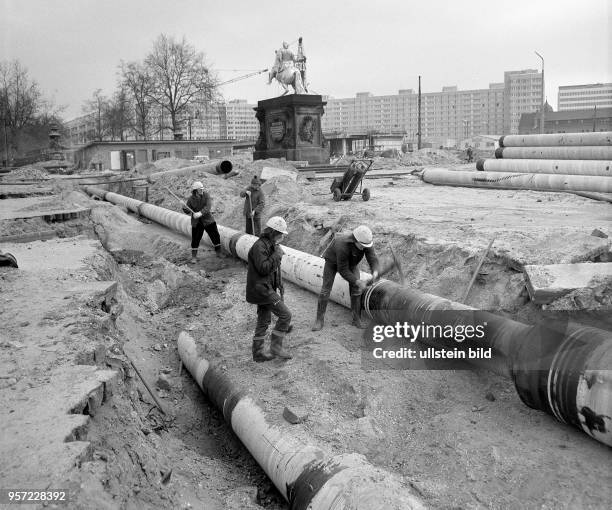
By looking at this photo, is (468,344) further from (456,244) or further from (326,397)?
(456,244)

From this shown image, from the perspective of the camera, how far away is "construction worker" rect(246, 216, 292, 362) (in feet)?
17.8

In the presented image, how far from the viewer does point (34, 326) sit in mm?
5008

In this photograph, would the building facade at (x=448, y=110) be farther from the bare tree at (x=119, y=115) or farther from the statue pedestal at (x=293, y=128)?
the statue pedestal at (x=293, y=128)

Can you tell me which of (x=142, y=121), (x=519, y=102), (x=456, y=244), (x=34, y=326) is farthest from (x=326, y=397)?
(x=519, y=102)

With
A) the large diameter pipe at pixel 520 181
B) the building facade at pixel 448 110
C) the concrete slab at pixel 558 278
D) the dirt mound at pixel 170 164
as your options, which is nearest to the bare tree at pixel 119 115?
the dirt mound at pixel 170 164

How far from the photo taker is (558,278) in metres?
5.64

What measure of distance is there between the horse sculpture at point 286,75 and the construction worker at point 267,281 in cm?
1956

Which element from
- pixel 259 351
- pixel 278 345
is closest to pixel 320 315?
pixel 278 345

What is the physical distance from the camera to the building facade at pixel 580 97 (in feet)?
205

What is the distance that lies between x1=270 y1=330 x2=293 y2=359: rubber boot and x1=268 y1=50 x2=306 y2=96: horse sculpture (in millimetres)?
19704

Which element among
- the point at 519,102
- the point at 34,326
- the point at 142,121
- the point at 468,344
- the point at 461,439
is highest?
the point at 519,102

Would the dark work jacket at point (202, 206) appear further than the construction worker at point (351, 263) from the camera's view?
Yes

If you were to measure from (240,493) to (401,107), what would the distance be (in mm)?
113966

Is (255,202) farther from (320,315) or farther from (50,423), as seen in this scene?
(50,423)
